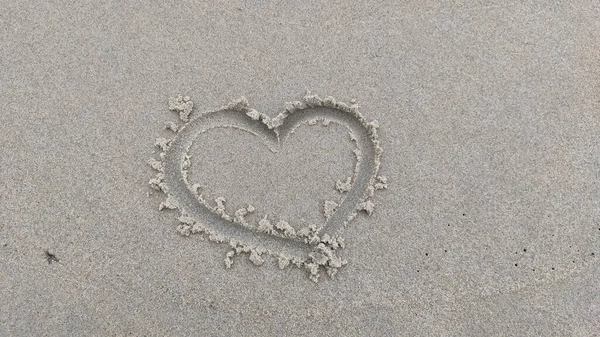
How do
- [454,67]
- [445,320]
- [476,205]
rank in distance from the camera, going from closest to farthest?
[445,320] → [476,205] → [454,67]

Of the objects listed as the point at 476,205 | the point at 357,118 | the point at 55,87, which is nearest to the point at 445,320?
the point at 476,205

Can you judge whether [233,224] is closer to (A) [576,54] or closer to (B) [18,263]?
(B) [18,263]

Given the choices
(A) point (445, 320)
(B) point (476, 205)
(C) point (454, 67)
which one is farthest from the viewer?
(C) point (454, 67)

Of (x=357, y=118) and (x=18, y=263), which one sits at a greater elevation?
(x=357, y=118)

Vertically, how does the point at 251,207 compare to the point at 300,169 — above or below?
below
